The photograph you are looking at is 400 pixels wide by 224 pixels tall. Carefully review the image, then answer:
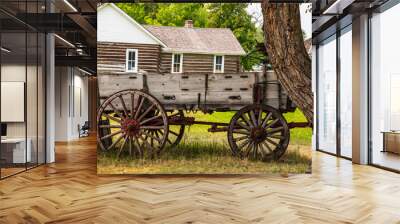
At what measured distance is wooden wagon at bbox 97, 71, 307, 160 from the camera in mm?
5887

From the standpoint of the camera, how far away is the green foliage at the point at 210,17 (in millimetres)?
5875

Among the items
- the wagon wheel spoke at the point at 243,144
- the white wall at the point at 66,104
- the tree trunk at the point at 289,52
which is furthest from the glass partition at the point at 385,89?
the white wall at the point at 66,104

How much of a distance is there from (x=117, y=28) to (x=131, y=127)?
1.36 meters

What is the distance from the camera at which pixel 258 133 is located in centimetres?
595

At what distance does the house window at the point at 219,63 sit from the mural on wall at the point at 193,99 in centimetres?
1

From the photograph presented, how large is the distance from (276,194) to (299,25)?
8.14ft

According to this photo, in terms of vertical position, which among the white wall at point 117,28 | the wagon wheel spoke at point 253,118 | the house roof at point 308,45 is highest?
the white wall at point 117,28

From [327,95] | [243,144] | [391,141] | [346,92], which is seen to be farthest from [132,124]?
[327,95]

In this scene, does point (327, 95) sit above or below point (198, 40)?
below

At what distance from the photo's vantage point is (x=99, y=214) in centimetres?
374

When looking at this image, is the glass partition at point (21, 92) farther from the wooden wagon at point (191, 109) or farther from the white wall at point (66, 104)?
the white wall at point (66, 104)

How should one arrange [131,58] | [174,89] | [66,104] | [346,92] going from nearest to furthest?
[131,58] < [174,89] < [346,92] < [66,104]

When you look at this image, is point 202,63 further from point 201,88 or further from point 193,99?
point 193,99

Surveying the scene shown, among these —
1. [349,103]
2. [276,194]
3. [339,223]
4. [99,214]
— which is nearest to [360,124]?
[349,103]
